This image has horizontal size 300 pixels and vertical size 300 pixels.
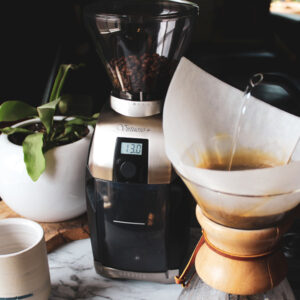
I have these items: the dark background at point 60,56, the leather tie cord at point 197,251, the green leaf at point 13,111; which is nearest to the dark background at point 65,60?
the dark background at point 60,56

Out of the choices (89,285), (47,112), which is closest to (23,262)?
(89,285)

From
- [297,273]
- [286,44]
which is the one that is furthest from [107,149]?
[286,44]

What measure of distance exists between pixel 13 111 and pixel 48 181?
144 mm

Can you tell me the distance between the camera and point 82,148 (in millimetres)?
763

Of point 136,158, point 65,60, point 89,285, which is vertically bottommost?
point 89,285

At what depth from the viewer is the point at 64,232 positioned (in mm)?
790

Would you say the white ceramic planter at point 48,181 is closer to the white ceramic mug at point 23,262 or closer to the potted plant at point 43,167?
the potted plant at point 43,167

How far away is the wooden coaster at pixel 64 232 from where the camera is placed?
0.77 meters

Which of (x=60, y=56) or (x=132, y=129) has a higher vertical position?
(x=132, y=129)

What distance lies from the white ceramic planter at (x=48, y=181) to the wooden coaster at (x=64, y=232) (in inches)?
1.2

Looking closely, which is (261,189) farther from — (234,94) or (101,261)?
(101,261)

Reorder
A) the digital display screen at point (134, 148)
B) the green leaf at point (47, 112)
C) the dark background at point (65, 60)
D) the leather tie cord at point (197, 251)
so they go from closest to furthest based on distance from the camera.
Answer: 1. the leather tie cord at point (197, 251)
2. the digital display screen at point (134, 148)
3. the green leaf at point (47, 112)
4. the dark background at point (65, 60)

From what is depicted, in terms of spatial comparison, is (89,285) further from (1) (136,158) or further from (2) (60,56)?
(2) (60,56)

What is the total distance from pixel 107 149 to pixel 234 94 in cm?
20
